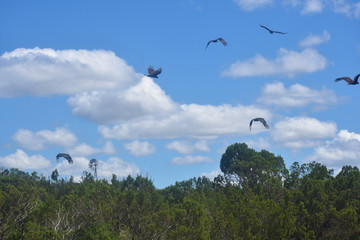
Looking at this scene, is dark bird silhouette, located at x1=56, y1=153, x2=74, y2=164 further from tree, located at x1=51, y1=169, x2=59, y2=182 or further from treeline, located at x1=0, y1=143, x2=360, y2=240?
tree, located at x1=51, y1=169, x2=59, y2=182

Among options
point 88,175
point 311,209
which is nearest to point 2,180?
point 88,175

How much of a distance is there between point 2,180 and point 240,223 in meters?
78.6

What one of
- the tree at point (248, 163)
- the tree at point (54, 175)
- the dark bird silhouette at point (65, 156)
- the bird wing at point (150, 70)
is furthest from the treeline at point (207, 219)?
the tree at point (54, 175)

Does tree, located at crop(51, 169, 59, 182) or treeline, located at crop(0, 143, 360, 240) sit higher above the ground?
tree, located at crop(51, 169, 59, 182)

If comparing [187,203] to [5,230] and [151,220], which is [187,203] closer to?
[151,220]

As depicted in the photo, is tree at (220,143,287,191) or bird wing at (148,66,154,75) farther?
tree at (220,143,287,191)

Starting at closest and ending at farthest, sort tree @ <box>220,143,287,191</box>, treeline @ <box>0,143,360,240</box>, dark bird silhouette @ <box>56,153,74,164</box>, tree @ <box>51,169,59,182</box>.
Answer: treeline @ <box>0,143,360,240</box> < dark bird silhouette @ <box>56,153,74,164</box> < tree @ <box>220,143,287,191</box> < tree @ <box>51,169,59,182</box>

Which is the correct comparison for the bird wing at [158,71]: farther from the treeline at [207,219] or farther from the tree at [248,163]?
the tree at [248,163]

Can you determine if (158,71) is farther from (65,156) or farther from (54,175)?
(54,175)

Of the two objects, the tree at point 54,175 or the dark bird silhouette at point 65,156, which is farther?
the tree at point 54,175

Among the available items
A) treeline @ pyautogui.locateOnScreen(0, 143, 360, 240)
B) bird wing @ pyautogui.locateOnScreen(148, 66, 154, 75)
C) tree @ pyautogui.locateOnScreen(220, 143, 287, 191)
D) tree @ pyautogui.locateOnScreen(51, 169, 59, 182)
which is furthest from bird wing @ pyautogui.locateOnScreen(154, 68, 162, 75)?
tree @ pyautogui.locateOnScreen(51, 169, 59, 182)

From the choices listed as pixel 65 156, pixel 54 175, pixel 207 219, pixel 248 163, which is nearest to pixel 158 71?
pixel 207 219

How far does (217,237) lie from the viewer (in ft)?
A: 112

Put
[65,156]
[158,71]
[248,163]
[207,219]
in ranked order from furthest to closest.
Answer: [248,163]
[65,156]
[207,219]
[158,71]
